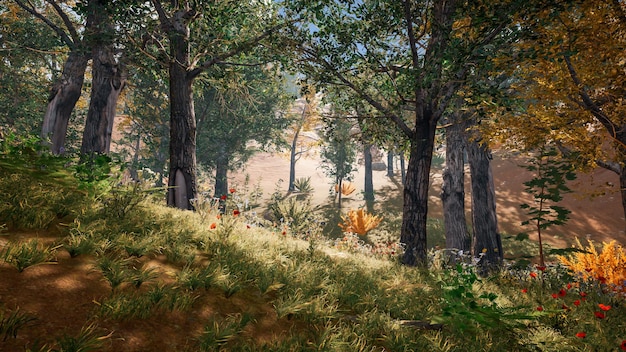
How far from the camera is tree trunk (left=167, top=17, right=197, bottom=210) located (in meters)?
7.05

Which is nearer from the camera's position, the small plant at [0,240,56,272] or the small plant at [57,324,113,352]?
the small plant at [57,324,113,352]

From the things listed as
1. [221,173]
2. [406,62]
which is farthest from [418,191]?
[221,173]

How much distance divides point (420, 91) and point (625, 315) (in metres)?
4.66

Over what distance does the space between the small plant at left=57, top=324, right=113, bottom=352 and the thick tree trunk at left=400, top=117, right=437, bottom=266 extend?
5.79m

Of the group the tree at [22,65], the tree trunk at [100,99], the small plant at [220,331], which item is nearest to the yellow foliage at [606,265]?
the small plant at [220,331]

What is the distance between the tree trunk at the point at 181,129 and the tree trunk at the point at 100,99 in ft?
6.42

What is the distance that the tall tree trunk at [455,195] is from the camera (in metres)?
9.96

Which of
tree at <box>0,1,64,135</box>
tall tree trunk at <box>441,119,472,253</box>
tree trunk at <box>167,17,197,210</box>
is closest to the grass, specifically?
tree trunk at <box>167,17,197,210</box>

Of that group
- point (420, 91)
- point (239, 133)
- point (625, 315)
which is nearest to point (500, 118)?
point (420, 91)

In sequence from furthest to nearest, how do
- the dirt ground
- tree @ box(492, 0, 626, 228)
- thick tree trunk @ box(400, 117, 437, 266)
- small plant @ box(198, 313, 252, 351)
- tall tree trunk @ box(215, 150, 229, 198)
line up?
tall tree trunk @ box(215, 150, 229, 198)
the dirt ground
thick tree trunk @ box(400, 117, 437, 266)
tree @ box(492, 0, 626, 228)
small plant @ box(198, 313, 252, 351)

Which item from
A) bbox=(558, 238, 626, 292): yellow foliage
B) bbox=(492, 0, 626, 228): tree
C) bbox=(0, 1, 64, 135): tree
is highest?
bbox=(0, 1, 64, 135): tree

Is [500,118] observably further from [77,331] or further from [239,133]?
[239,133]

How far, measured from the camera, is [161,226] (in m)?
3.89

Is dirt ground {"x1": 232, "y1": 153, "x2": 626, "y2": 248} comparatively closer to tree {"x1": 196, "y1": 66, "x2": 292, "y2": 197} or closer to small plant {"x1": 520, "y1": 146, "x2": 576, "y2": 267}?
tree {"x1": 196, "y1": 66, "x2": 292, "y2": 197}
